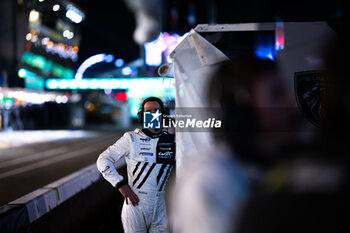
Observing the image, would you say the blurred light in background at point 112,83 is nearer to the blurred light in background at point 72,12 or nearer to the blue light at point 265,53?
the blurred light in background at point 72,12

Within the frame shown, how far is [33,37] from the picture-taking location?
1097 inches

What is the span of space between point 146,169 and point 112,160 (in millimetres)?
310

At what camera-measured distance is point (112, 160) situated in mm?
3004

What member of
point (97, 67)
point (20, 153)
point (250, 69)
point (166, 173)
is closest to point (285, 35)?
point (250, 69)

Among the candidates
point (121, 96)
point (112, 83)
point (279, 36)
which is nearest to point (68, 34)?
point (121, 96)

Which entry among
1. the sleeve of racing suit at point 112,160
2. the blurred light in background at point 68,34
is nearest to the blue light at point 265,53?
the sleeve of racing suit at point 112,160

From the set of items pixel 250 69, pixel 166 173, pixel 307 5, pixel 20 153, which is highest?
pixel 307 5

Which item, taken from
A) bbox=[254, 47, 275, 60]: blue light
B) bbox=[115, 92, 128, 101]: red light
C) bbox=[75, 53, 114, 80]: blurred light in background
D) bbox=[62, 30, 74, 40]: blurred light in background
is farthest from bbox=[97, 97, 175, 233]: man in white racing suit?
bbox=[115, 92, 128, 101]: red light

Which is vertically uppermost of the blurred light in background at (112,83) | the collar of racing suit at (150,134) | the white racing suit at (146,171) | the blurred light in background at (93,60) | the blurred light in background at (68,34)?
the blurred light in background at (68,34)

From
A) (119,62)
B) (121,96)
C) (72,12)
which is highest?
(119,62)

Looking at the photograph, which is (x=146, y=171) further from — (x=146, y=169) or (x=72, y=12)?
(x=72, y=12)

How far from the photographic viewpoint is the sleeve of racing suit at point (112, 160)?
2928mm

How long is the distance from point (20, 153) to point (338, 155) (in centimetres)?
1491

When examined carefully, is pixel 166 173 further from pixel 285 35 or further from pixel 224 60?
pixel 285 35
